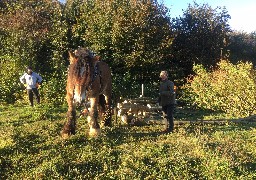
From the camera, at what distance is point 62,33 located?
19.8m

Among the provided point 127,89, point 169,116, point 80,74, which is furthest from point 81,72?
point 127,89

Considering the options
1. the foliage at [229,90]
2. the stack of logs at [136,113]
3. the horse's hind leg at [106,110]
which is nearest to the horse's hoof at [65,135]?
the horse's hind leg at [106,110]

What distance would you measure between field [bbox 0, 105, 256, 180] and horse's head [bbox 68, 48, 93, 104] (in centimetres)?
127

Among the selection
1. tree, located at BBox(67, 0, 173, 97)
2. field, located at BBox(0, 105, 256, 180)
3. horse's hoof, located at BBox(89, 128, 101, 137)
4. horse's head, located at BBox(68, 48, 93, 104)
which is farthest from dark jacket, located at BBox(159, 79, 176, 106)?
tree, located at BBox(67, 0, 173, 97)

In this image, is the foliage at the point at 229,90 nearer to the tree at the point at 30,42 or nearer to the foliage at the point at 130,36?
the foliage at the point at 130,36

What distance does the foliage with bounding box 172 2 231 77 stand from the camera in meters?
21.9

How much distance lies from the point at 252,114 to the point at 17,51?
12.9m

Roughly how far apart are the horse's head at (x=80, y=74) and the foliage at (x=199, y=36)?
1224 cm

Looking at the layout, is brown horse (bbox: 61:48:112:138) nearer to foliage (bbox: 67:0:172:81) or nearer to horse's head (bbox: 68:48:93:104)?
horse's head (bbox: 68:48:93:104)

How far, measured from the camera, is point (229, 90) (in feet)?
48.4

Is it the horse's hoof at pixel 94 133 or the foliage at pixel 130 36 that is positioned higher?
the foliage at pixel 130 36

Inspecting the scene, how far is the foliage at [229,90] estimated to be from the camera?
1396cm

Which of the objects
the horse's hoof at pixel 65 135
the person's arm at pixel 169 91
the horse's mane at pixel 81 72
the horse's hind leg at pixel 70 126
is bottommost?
the horse's hoof at pixel 65 135

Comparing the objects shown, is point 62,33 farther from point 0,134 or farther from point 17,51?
point 0,134
